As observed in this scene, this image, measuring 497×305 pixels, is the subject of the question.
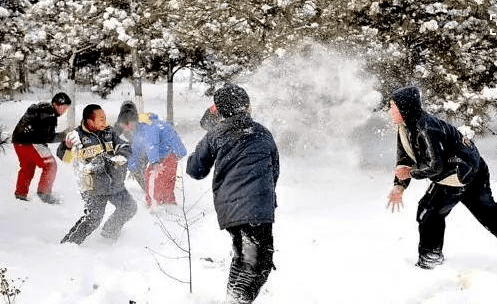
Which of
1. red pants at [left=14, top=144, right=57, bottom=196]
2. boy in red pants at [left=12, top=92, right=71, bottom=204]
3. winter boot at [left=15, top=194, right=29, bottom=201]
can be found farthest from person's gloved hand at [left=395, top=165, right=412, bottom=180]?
winter boot at [left=15, top=194, right=29, bottom=201]

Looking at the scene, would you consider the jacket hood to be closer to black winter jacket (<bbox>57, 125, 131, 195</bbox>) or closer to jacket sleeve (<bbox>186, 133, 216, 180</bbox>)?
jacket sleeve (<bbox>186, 133, 216, 180</bbox>)

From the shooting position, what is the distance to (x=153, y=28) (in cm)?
1558

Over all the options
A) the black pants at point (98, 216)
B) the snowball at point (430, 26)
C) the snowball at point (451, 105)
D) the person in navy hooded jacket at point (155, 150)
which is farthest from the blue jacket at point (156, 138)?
the snowball at point (430, 26)

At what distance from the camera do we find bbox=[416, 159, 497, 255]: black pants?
459cm

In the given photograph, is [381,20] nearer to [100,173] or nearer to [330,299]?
[100,173]

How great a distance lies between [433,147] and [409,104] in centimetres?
40

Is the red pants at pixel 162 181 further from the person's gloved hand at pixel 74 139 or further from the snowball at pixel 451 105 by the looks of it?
the snowball at pixel 451 105

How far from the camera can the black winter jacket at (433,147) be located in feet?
14.0

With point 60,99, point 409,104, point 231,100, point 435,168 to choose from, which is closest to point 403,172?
point 435,168

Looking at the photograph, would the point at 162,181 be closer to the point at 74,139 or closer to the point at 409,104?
the point at 74,139

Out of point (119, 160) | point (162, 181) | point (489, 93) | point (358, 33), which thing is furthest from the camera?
point (358, 33)

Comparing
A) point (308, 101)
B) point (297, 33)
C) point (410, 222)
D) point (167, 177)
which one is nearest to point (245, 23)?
point (297, 33)

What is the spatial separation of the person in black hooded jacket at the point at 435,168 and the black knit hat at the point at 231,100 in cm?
136

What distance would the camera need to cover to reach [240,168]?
12.6ft
